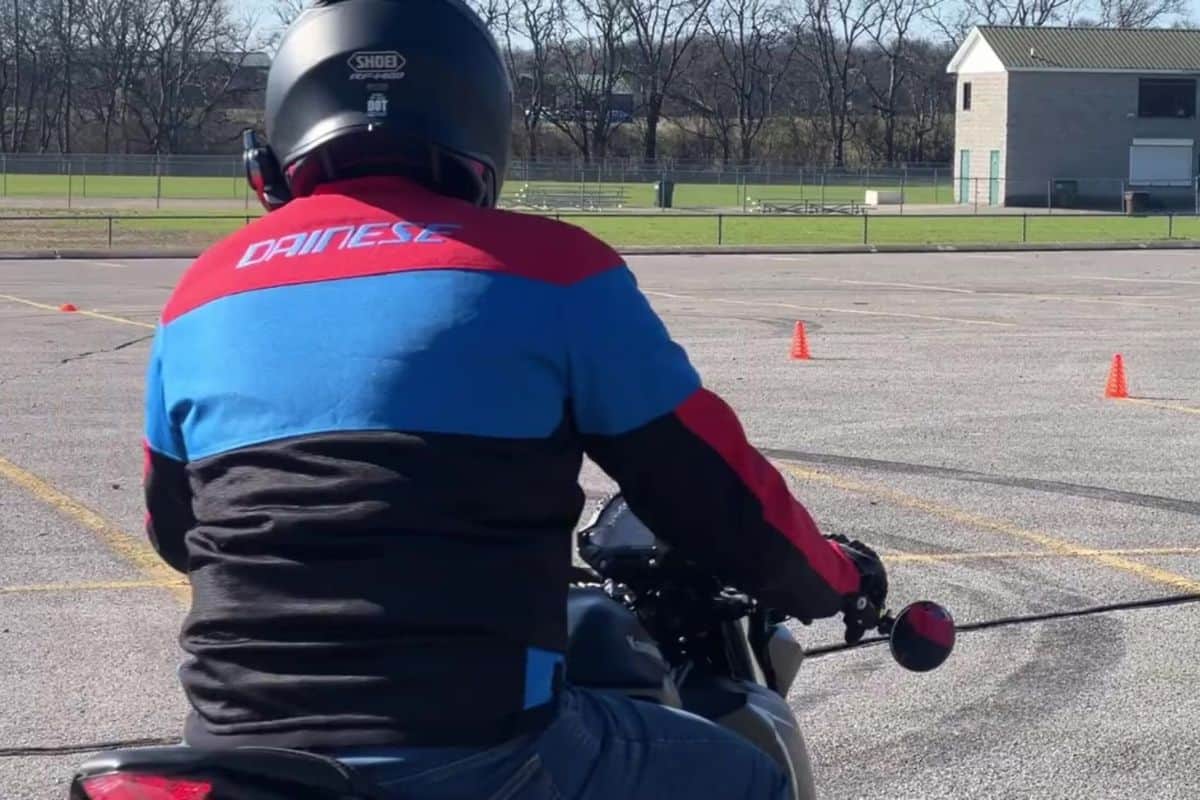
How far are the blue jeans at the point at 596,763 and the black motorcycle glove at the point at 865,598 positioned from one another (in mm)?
311

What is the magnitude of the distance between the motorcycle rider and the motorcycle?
13cm

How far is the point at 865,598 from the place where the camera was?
2750 mm

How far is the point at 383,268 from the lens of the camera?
240 cm

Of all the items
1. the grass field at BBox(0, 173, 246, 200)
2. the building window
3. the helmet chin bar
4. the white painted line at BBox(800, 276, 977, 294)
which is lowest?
the white painted line at BBox(800, 276, 977, 294)

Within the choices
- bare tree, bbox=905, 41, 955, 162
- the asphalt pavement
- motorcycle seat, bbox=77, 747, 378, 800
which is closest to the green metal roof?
bare tree, bbox=905, 41, 955, 162

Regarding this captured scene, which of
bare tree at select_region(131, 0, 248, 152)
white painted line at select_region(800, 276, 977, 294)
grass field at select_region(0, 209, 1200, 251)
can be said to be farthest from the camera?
bare tree at select_region(131, 0, 248, 152)

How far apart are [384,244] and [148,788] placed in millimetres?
795

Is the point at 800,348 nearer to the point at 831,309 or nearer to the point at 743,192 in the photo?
the point at 831,309

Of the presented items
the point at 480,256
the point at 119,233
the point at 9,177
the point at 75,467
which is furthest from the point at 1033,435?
the point at 9,177

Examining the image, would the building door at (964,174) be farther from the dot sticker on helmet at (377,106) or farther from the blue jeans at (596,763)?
the blue jeans at (596,763)

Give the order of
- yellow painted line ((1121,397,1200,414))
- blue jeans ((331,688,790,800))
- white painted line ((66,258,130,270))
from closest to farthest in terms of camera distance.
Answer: blue jeans ((331,688,790,800))
yellow painted line ((1121,397,1200,414))
white painted line ((66,258,130,270))

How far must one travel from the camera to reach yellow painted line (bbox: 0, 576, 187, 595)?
24.7 ft

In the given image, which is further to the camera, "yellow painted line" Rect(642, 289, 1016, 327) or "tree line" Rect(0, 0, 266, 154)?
"tree line" Rect(0, 0, 266, 154)

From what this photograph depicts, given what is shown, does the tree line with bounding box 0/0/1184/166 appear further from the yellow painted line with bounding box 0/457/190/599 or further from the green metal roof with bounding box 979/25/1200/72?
the yellow painted line with bounding box 0/457/190/599
